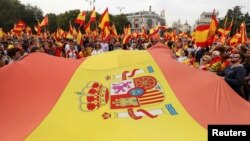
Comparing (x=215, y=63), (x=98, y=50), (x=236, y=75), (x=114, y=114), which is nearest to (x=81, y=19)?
(x=98, y=50)

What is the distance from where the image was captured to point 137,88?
646 centimetres

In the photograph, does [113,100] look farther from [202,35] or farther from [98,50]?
[98,50]

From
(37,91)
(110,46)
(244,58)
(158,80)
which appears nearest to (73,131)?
(37,91)

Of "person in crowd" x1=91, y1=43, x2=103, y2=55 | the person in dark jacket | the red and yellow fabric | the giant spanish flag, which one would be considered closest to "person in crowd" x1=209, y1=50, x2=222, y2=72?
the person in dark jacket

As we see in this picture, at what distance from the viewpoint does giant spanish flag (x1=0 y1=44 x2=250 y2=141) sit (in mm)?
5723

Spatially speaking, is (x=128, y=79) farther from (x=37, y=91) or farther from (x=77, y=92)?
(x=37, y=91)

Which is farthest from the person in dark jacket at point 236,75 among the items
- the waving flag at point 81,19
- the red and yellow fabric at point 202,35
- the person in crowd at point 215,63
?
the waving flag at point 81,19

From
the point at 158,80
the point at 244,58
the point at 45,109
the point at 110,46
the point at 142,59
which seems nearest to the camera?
the point at 45,109

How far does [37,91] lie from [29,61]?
867 mm

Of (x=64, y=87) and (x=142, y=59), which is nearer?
(x=64, y=87)

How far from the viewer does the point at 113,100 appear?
6285 mm

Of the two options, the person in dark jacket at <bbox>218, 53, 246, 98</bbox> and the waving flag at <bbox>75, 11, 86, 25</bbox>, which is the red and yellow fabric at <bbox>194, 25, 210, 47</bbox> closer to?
the person in dark jacket at <bbox>218, 53, 246, 98</bbox>

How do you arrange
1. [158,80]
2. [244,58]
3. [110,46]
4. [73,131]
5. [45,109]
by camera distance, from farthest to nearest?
[110,46], [244,58], [158,80], [45,109], [73,131]

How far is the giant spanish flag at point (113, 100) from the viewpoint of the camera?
5.72 metres
